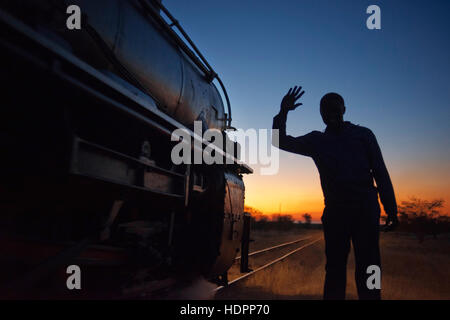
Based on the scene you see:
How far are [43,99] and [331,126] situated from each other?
Answer: 235 cm

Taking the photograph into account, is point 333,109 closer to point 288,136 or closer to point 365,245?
point 288,136

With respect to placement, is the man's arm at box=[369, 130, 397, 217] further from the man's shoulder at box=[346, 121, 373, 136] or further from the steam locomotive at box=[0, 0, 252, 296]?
the steam locomotive at box=[0, 0, 252, 296]

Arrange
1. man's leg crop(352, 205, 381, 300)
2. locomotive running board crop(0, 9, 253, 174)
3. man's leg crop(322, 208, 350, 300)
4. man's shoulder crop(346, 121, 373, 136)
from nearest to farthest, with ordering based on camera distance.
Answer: locomotive running board crop(0, 9, 253, 174) < man's leg crop(352, 205, 381, 300) < man's leg crop(322, 208, 350, 300) < man's shoulder crop(346, 121, 373, 136)

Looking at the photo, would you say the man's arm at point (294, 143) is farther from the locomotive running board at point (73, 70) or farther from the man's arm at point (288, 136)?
the locomotive running board at point (73, 70)

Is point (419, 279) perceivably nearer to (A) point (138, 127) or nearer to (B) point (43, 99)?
(A) point (138, 127)

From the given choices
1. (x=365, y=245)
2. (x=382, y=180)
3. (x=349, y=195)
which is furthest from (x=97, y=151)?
(x=382, y=180)

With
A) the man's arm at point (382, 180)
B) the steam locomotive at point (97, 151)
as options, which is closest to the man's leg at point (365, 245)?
the man's arm at point (382, 180)

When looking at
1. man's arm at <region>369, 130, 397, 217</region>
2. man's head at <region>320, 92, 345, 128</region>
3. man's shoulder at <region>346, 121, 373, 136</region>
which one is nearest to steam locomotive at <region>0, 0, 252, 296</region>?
man's head at <region>320, 92, 345, 128</region>

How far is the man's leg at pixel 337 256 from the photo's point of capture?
2316mm

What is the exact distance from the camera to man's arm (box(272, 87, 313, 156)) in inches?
105

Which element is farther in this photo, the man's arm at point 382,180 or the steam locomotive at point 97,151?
the man's arm at point 382,180

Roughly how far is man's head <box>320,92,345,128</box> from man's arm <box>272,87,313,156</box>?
8.7 inches
